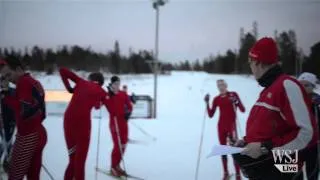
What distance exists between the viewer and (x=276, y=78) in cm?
184

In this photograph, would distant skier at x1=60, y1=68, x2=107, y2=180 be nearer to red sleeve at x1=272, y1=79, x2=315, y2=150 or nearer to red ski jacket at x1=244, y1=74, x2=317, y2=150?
red ski jacket at x1=244, y1=74, x2=317, y2=150

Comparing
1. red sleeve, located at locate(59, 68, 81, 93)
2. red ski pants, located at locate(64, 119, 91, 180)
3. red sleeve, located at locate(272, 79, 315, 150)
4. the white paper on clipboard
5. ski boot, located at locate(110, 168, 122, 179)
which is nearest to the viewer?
red sleeve, located at locate(272, 79, 315, 150)

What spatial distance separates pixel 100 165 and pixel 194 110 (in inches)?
304

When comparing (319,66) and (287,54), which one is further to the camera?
(287,54)

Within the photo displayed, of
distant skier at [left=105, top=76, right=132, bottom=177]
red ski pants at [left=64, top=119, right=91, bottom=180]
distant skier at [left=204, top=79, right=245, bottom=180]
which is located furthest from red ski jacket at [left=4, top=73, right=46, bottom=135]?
distant skier at [left=204, top=79, right=245, bottom=180]

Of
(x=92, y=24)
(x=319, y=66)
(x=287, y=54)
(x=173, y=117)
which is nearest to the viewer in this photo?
(x=319, y=66)

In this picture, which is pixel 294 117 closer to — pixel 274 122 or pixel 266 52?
pixel 274 122

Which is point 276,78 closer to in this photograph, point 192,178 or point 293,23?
point 192,178

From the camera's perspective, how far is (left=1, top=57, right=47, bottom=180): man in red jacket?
111 inches

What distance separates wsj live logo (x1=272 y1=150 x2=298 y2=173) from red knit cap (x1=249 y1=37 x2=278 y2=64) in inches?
17.3

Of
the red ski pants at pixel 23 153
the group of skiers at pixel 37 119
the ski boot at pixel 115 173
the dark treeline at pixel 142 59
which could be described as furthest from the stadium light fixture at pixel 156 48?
the red ski pants at pixel 23 153

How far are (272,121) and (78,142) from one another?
217 cm

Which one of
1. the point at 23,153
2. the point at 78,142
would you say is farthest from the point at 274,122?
the point at 78,142

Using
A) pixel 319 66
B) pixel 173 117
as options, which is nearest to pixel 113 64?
pixel 173 117
